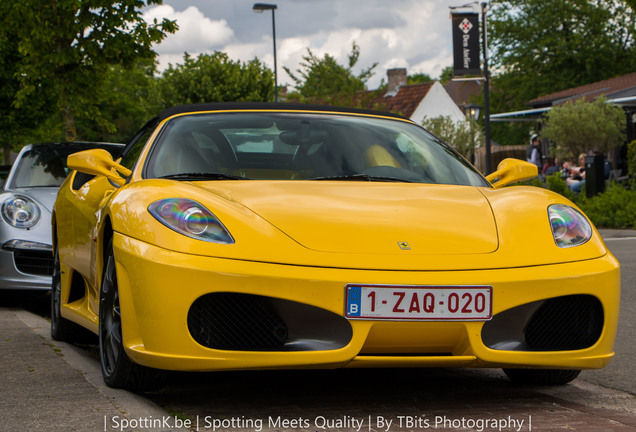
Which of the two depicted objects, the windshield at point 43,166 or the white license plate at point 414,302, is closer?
the white license plate at point 414,302

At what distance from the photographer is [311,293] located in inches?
140

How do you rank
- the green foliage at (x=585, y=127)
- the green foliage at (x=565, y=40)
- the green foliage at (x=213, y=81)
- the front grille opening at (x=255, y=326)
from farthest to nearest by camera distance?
the green foliage at (x=565, y=40) → the green foliage at (x=213, y=81) → the green foliage at (x=585, y=127) → the front grille opening at (x=255, y=326)

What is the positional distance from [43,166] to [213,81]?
41469 mm

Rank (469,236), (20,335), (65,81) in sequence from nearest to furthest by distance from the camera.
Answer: (469,236) < (20,335) < (65,81)

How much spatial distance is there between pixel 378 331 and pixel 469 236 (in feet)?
1.89

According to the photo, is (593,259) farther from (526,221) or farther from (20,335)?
(20,335)

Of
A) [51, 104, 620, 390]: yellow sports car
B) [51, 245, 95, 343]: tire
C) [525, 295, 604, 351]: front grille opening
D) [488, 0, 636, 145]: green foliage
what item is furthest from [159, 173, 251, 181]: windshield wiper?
[488, 0, 636, 145]: green foliage

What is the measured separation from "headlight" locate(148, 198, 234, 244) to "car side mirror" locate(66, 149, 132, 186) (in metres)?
0.88

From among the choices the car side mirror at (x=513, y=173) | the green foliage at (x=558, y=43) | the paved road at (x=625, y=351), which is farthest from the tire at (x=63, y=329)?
the green foliage at (x=558, y=43)

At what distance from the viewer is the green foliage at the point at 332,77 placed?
49.4 metres

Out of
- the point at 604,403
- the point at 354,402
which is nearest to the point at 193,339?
the point at 354,402

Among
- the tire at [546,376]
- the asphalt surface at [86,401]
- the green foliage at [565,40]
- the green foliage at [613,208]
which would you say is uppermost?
the green foliage at [565,40]

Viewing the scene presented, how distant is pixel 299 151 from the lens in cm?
493

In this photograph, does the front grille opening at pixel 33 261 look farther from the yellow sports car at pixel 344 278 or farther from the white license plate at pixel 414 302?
the white license plate at pixel 414 302
